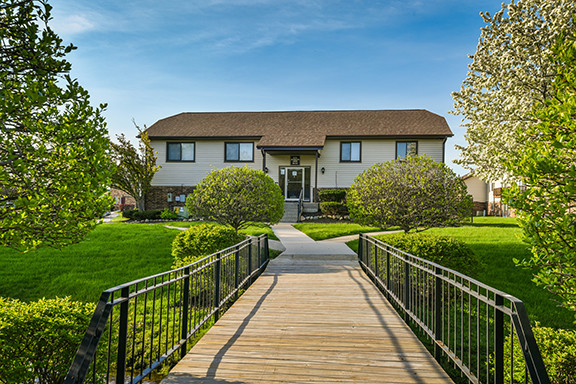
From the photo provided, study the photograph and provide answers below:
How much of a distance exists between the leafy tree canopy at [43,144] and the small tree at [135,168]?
63.4 ft

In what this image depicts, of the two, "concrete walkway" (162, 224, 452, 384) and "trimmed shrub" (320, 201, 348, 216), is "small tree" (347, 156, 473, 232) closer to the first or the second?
"concrete walkway" (162, 224, 452, 384)

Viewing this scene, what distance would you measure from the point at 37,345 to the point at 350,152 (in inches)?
918

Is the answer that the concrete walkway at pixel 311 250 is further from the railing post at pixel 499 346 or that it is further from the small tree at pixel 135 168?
the small tree at pixel 135 168

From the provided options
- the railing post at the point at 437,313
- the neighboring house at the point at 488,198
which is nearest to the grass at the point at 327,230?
the neighboring house at the point at 488,198

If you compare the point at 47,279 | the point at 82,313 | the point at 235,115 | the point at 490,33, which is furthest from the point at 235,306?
the point at 235,115

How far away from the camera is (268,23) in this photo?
479 inches

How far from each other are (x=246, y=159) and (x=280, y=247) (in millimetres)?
13996

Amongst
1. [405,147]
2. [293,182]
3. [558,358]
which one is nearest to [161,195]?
[293,182]

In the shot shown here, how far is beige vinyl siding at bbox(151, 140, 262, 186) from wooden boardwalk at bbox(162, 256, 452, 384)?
1968cm

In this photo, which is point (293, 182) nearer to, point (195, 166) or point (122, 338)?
point (195, 166)

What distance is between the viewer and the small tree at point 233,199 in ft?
39.5

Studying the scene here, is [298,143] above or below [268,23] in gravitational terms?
below

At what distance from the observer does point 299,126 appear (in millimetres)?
Result: 27953

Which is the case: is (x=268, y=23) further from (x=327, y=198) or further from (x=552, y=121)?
(x=327, y=198)
